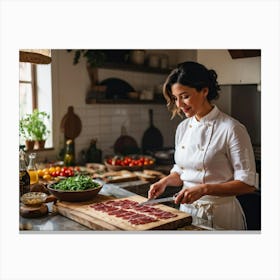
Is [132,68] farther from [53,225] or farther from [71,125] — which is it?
[53,225]

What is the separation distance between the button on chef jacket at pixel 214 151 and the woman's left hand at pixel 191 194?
0.20 ft

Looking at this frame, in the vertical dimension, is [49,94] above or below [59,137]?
above

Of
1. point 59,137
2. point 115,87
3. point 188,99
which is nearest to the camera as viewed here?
point 188,99

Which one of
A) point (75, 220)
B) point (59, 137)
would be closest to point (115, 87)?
point (59, 137)

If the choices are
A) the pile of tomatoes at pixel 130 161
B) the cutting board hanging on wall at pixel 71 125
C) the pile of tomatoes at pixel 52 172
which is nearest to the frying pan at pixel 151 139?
the pile of tomatoes at pixel 130 161

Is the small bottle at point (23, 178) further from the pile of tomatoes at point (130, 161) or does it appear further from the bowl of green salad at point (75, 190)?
the pile of tomatoes at point (130, 161)

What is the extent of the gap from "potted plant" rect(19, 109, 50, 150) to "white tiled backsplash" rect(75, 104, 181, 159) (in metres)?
0.47

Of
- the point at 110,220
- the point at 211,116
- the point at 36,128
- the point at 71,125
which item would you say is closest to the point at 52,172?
the point at 36,128

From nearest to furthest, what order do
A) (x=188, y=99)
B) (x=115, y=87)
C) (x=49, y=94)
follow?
(x=188, y=99) → (x=49, y=94) → (x=115, y=87)
